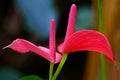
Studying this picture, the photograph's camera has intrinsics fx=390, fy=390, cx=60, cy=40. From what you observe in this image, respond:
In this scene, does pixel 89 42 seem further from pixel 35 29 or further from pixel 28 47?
pixel 35 29

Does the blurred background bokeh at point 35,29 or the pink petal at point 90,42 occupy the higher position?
the pink petal at point 90,42

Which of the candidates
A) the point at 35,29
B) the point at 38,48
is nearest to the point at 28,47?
the point at 38,48

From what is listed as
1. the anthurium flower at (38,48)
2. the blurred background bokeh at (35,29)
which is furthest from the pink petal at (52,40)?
the blurred background bokeh at (35,29)

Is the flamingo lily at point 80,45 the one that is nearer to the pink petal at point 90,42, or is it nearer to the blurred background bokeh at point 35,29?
the pink petal at point 90,42

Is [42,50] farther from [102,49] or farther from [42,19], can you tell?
[42,19]

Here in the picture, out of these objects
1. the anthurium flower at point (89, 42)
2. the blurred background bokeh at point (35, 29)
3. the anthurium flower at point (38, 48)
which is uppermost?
the anthurium flower at point (89, 42)

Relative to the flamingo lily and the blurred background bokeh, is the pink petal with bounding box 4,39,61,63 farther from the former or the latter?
the blurred background bokeh

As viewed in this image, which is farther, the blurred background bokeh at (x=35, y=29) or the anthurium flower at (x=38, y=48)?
the blurred background bokeh at (x=35, y=29)

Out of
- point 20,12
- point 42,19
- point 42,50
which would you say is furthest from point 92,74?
point 42,50

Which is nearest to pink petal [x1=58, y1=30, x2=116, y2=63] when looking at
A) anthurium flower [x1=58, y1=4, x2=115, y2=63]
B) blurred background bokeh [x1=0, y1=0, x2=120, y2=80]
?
anthurium flower [x1=58, y1=4, x2=115, y2=63]
